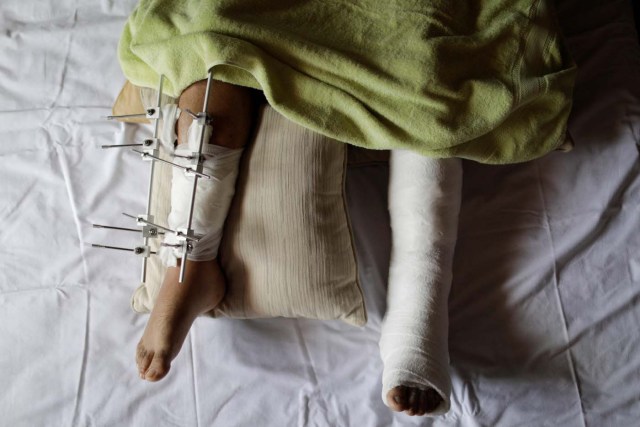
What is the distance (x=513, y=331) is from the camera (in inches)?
36.7

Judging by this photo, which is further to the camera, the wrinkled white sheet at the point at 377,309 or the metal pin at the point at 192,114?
the wrinkled white sheet at the point at 377,309

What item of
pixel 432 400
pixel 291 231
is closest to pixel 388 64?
pixel 291 231

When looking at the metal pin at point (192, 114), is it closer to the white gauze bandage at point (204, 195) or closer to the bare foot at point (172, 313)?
the white gauze bandage at point (204, 195)

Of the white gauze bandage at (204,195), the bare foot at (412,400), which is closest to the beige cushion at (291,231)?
the white gauze bandage at (204,195)

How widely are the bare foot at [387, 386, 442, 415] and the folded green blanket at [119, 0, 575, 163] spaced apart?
0.36m

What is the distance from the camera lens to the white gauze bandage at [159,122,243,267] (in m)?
0.81

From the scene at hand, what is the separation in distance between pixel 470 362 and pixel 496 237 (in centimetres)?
22

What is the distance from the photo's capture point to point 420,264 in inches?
34.6

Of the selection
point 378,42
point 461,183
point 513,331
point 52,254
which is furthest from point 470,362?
point 52,254

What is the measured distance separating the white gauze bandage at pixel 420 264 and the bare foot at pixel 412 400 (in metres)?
0.01

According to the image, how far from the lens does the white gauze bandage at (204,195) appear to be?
0.81 meters

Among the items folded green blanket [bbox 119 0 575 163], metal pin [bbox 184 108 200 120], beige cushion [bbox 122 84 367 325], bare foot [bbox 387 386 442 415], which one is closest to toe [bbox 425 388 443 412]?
bare foot [bbox 387 386 442 415]

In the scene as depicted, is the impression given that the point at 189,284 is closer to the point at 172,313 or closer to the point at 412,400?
the point at 172,313

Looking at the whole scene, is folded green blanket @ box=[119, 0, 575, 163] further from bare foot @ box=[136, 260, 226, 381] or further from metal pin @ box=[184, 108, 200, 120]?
bare foot @ box=[136, 260, 226, 381]
